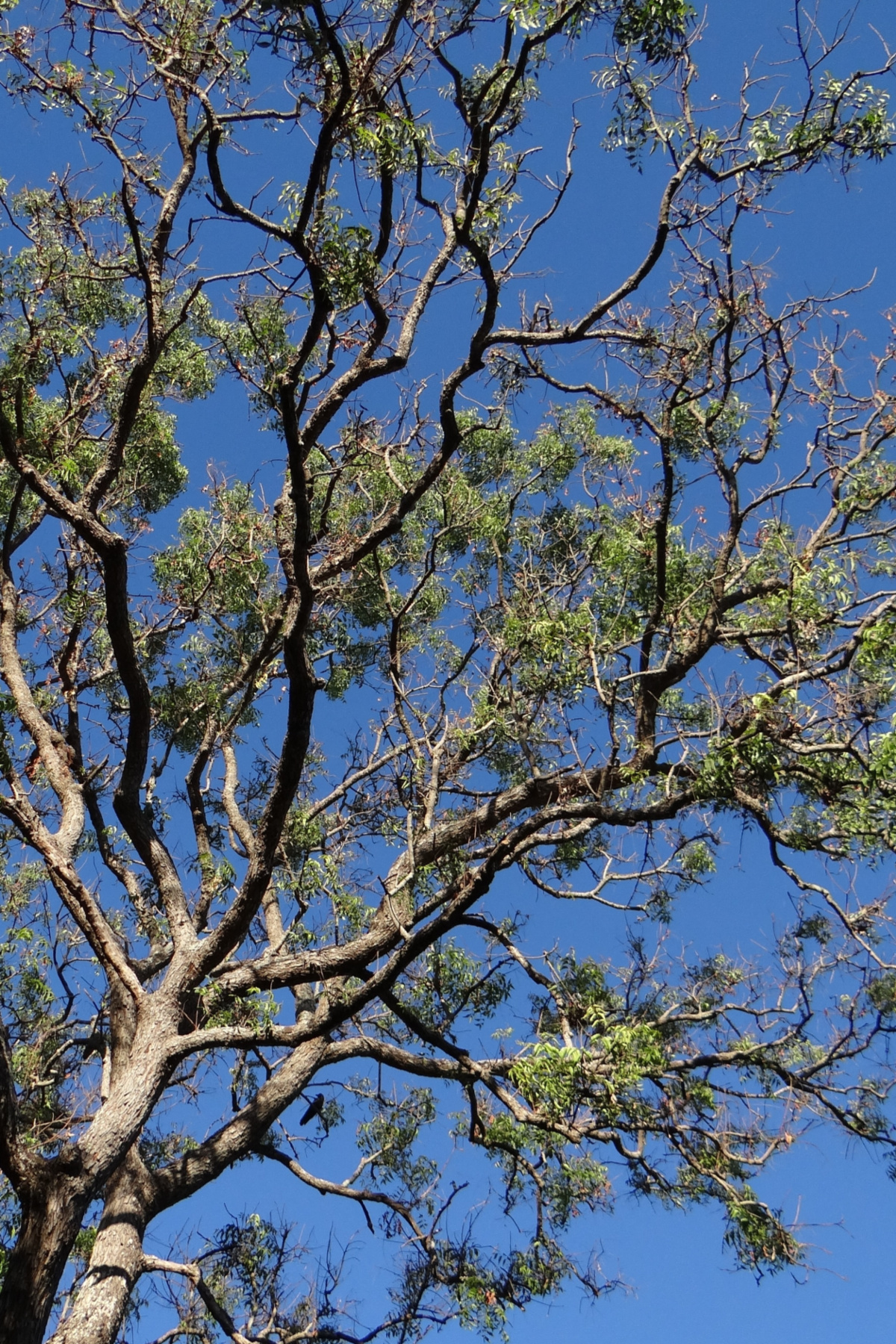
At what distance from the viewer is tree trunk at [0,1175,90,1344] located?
500 cm

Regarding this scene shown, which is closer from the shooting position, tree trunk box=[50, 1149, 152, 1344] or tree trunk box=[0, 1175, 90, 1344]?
tree trunk box=[0, 1175, 90, 1344]

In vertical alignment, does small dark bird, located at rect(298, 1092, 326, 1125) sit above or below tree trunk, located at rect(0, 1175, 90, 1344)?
above

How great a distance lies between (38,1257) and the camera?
5.16m

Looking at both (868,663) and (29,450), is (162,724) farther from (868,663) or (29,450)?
(868,663)

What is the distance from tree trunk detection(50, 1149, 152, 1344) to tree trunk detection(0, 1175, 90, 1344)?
0.27m

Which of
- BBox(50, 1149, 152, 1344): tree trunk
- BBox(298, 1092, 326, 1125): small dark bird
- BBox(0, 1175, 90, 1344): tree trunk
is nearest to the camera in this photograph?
BBox(0, 1175, 90, 1344): tree trunk

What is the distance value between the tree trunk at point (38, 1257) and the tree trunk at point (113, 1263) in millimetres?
271

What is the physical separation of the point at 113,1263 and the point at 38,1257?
0.65 m

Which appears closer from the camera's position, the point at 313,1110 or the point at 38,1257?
the point at 38,1257

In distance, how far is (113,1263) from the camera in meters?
5.70

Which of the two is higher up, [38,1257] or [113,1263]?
[113,1263]

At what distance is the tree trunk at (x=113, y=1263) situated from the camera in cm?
539

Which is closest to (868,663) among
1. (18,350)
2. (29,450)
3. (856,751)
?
(856,751)

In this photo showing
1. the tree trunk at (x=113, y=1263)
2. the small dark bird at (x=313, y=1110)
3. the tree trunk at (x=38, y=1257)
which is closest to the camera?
the tree trunk at (x=38, y=1257)
